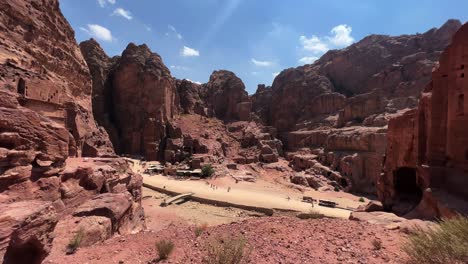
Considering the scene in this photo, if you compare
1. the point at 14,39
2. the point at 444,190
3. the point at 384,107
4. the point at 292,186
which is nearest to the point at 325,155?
the point at 292,186

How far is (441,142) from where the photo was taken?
405 inches

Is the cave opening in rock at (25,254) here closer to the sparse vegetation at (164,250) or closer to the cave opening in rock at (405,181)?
the sparse vegetation at (164,250)

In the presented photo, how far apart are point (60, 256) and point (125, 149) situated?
43.6 meters

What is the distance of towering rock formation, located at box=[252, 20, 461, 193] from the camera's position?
37.5m

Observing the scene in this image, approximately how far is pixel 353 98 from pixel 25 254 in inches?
2178

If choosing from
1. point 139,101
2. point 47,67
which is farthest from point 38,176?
point 139,101

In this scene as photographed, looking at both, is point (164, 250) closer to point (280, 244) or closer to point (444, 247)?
point (280, 244)

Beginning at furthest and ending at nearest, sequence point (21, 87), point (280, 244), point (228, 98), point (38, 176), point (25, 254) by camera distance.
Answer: point (228, 98) → point (21, 87) → point (38, 176) → point (280, 244) → point (25, 254)

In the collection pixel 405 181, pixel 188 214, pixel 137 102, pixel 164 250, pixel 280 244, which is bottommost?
pixel 188 214

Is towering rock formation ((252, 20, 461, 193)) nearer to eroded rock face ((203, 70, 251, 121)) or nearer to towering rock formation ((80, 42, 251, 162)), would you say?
eroded rock face ((203, 70, 251, 121))

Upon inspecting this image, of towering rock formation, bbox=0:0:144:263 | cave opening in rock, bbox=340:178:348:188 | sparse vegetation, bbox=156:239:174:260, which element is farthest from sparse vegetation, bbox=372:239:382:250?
cave opening in rock, bbox=340:178:348:188

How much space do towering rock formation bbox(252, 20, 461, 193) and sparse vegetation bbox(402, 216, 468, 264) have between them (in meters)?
32.0

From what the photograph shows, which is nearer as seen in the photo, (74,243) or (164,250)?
(164,250)

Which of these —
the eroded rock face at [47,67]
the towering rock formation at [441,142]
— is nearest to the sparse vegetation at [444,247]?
the towering rock formation at [441,142]
